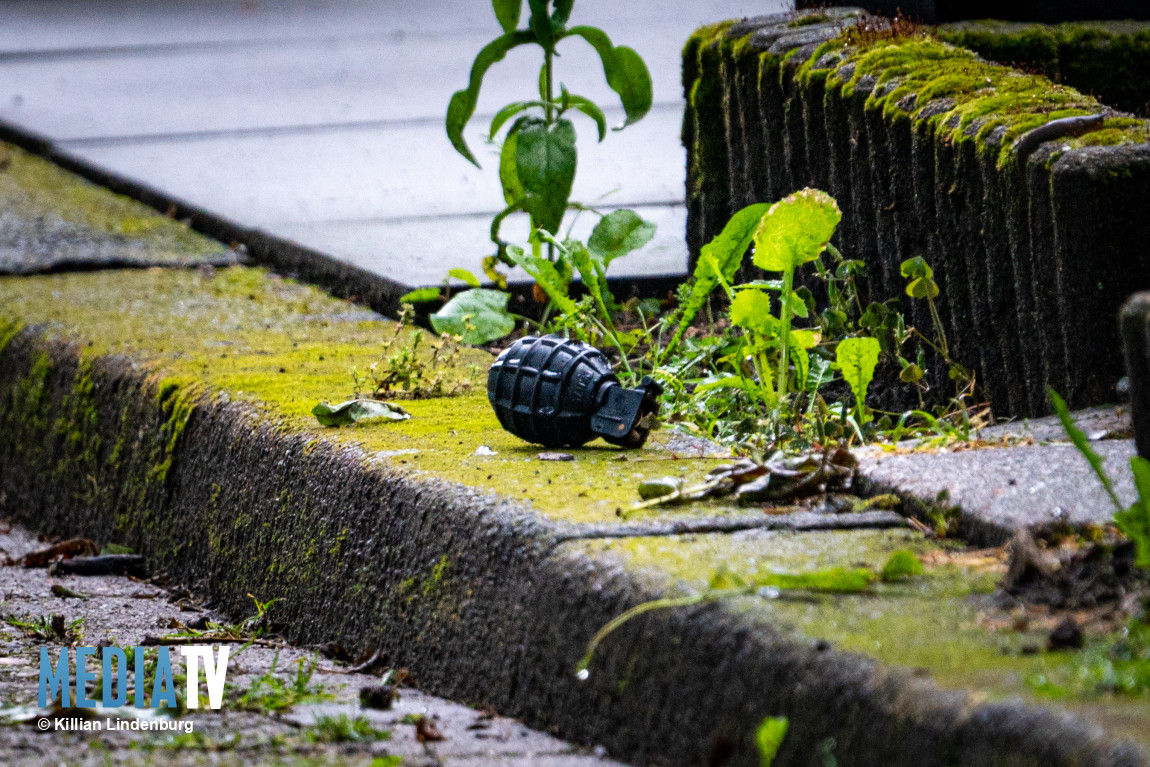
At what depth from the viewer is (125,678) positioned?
164cm

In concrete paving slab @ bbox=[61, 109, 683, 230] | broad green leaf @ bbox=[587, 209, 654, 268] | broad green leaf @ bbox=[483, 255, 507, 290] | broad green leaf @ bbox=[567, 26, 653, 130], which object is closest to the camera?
broad green leaf @ bbox=[587, 209, 654, 268]

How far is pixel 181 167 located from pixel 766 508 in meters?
3.92

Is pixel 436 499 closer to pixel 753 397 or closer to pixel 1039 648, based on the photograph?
pixel 753 397

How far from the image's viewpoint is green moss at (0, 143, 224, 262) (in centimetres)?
419

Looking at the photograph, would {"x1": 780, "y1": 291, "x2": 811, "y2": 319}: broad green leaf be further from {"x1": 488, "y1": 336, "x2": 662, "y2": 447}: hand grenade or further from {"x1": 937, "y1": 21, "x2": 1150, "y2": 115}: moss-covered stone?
{"x1": 937, "y1": 21, "x2": 1150, "y2": 115}: moss-covered stone

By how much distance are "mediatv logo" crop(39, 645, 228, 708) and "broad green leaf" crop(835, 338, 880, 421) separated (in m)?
0.99

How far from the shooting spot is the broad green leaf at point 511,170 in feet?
9.81

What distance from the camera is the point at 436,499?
6.06 feet

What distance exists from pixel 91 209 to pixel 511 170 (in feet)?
7.13

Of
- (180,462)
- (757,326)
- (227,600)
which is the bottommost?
(227,600)

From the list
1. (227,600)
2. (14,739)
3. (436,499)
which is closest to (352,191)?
(227,600)

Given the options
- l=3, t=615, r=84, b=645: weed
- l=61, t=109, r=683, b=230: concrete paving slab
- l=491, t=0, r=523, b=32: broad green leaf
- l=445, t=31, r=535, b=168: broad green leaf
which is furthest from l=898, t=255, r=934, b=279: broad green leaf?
l=61, t=109, r=683, b=230: concrete paving slab

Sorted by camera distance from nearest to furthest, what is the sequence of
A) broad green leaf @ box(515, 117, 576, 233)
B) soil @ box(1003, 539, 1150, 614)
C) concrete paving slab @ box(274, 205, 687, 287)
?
soil @ box(1003, 539, 1150, 614), broad green leaf @ box(515, 117, 576, 233), concrete paving slab @ box(274, 205, 687, 287)

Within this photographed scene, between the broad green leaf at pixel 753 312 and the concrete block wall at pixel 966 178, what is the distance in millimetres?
330
